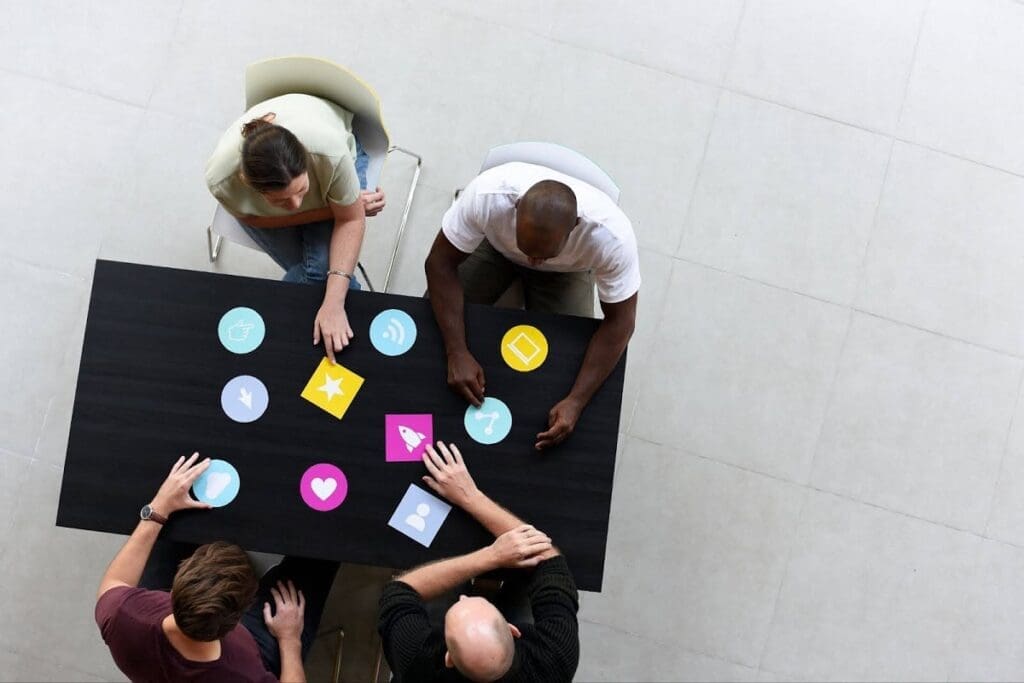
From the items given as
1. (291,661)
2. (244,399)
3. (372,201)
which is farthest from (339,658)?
(372,201)

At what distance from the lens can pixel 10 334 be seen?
106 inches

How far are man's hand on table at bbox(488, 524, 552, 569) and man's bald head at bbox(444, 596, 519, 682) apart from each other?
146 mm

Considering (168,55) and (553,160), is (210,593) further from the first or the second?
(168,55)

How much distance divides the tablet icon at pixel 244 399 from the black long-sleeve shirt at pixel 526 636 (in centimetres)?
51

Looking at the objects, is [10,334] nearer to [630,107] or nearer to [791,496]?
[630,107]

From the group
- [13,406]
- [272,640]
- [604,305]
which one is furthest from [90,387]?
[604,305]

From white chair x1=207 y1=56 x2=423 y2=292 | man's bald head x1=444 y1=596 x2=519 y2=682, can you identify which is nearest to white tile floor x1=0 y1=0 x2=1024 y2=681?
white chair x1=207 y1=56 x2=423 y2=292

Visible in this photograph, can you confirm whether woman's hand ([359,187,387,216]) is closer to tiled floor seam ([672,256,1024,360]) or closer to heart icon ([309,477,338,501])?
heart icon ([309,477,338,501])

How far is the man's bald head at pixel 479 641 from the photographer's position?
1578mm

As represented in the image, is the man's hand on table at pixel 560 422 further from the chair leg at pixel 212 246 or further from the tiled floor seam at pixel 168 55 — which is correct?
the tiled floor seam at pixel 168 55

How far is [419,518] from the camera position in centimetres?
184

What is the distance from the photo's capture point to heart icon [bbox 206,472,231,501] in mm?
1836

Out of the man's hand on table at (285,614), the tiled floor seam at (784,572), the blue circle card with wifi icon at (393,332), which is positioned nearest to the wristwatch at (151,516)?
the man's hand on table at (285,614)

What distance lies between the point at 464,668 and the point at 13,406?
1.95 metres
